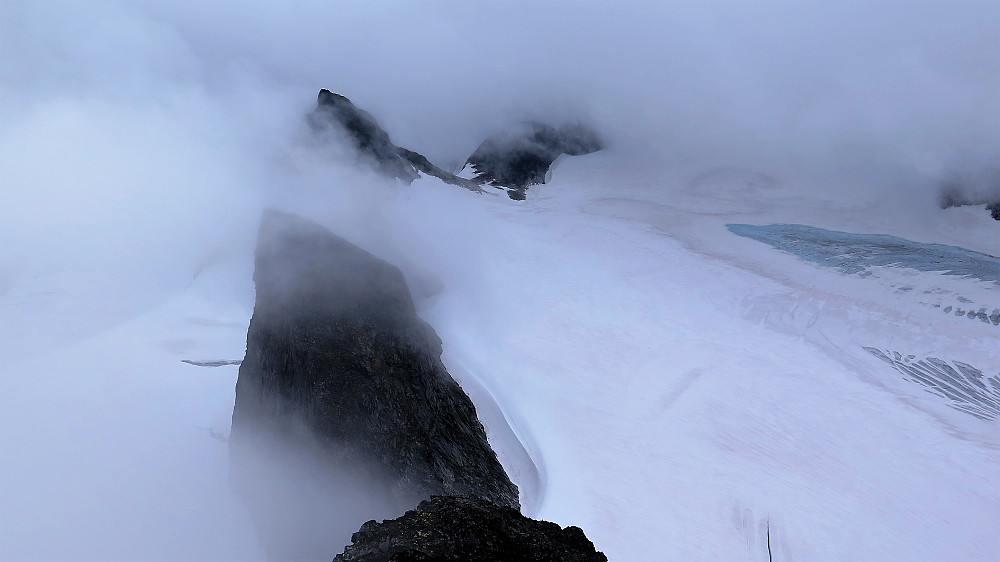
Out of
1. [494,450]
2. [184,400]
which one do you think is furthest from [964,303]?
[184,400]

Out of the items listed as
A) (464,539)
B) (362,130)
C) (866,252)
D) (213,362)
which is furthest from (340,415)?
(866,252)

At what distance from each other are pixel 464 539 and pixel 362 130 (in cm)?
2812

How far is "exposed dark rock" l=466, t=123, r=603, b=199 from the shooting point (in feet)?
146

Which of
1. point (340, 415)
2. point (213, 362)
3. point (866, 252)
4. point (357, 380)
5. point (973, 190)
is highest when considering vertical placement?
point (973, 190)

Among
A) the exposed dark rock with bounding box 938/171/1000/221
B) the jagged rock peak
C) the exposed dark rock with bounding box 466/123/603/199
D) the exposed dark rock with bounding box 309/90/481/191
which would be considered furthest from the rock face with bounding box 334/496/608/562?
the exposed dark rock with bounding box 466/123/603/199

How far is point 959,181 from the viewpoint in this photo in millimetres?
32969

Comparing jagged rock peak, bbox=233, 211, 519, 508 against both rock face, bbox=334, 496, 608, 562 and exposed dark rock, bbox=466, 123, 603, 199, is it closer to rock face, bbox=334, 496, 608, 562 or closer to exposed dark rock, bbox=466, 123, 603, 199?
rock face, bbox=334, 496, 608, 562

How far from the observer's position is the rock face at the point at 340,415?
1234 centimetres

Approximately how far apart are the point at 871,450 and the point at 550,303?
11.6 m

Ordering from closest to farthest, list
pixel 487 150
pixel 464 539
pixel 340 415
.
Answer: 1. pixel 464 539
2. pixel 340 415
3. pixel 487 150

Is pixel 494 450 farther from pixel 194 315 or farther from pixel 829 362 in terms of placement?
pixel 194 315

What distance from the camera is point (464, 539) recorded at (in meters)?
6.90

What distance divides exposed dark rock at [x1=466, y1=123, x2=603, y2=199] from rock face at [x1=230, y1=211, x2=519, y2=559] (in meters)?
27.3

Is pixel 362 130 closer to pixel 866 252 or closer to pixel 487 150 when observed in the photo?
pixel 487 150
